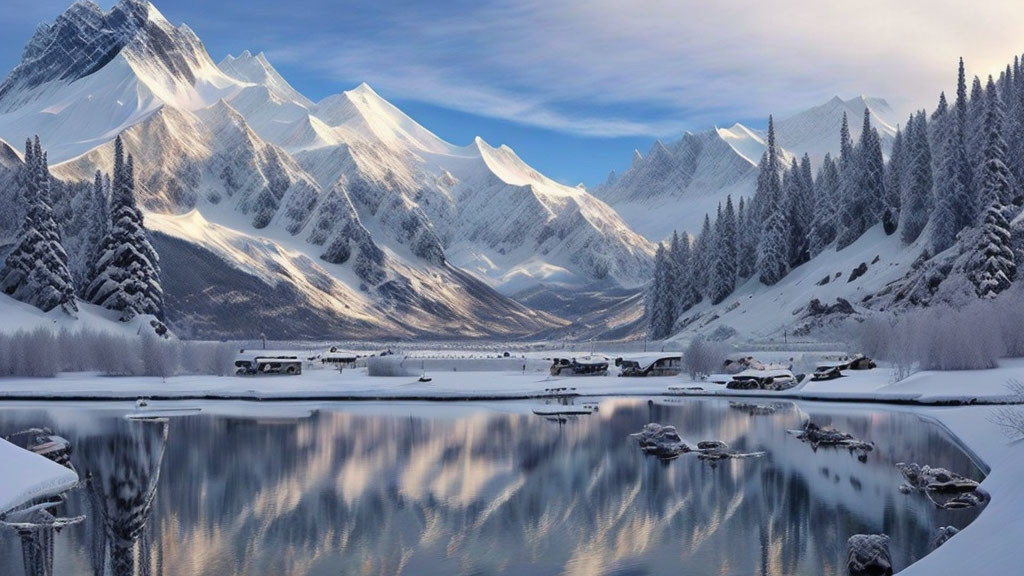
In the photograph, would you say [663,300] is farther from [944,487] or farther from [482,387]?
[944,487]

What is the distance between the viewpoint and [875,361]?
9744 cm

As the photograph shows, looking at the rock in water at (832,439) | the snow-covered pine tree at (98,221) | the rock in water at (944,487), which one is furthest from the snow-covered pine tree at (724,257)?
the rock in water at (944,487)

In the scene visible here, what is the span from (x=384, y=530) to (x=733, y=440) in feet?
84.4

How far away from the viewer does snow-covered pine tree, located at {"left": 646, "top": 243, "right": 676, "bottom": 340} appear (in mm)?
176425

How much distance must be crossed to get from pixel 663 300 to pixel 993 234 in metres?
79.1

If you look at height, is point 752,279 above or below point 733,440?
above

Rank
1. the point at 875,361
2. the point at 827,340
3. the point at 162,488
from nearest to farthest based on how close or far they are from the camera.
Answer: the point at 162,488, the point at 875,361, the point at 827,340

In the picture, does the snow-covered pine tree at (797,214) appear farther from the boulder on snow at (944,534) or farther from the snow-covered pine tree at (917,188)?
the boulder on snow at (944,534)

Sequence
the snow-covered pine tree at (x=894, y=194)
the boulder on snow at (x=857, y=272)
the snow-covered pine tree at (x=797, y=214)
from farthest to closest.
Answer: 1. the snow-covered pine tree at (x=797, y=214)
2. the snow-covered pine tree at (x=894, y=194)
3. the boulder on snow at (x=857, y=272)

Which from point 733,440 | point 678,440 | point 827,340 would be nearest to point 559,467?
point 678,440

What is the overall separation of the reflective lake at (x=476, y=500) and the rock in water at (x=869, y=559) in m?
0.60

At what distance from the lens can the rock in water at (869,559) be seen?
1167 inches

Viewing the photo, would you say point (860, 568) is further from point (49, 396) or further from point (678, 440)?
point (49, 396)

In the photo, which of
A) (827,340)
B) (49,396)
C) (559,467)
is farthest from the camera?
(827,340)
